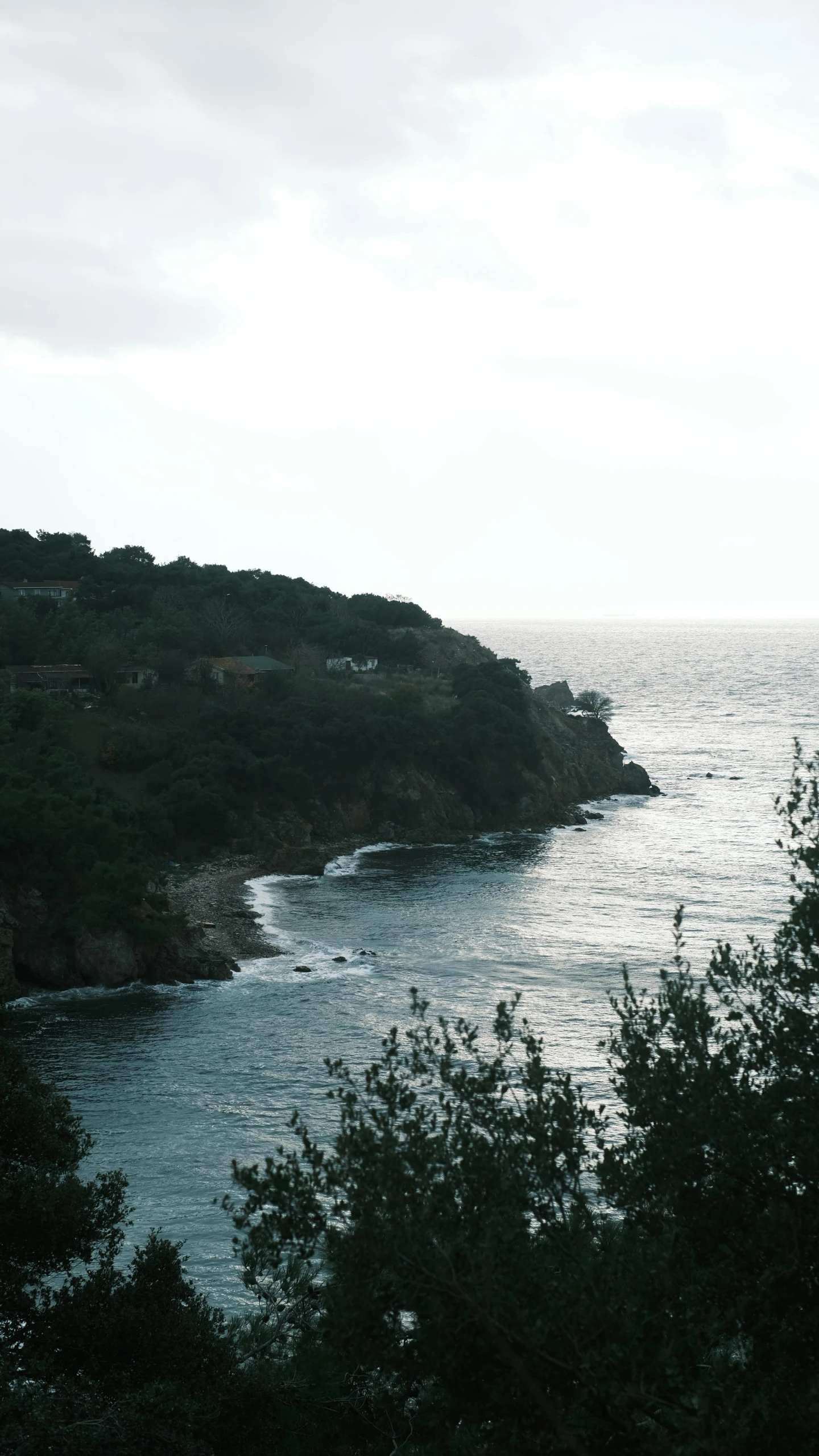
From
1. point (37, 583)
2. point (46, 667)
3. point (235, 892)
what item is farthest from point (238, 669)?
point (235, 892)

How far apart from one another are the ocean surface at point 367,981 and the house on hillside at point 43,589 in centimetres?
4293

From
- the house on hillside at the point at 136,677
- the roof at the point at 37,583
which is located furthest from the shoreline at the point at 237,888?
the roof at the point at 37,583

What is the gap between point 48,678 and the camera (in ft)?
251

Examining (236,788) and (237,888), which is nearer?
(237,888)

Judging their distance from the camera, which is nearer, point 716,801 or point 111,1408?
point 111,1408

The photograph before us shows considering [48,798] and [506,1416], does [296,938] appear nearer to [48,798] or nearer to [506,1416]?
[48,798]

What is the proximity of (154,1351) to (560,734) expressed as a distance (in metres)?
81.0

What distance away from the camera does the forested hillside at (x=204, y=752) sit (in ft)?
147

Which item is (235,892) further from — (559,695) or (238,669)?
(559,695)

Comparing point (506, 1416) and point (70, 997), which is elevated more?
point (506, 1416)

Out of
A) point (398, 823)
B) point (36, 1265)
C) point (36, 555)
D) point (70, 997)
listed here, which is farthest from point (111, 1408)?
point (36, 555)

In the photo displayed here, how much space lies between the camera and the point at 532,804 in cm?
8025

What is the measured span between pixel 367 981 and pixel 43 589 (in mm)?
65278

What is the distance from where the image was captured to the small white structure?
322ft
